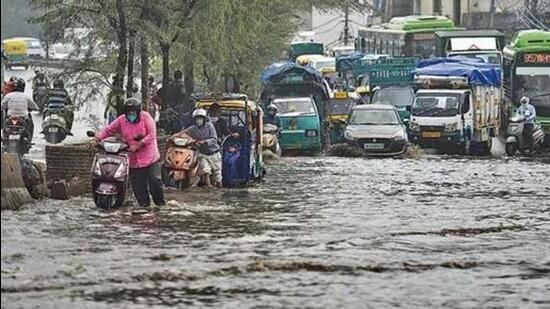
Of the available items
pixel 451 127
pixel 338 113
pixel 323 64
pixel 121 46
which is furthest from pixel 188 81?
pixel 323 64

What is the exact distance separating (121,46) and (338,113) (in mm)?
19288

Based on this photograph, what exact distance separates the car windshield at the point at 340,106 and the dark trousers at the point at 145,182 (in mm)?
22973

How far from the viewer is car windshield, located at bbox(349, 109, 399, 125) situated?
36.6m

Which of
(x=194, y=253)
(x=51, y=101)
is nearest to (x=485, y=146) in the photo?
(x=51, y=101)

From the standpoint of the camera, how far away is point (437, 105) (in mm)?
38500

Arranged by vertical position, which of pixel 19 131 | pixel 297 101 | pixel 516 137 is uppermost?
pixel 297 101

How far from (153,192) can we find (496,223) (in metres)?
4.57

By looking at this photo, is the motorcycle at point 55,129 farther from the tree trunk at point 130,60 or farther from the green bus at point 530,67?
the green bus at point 530,67

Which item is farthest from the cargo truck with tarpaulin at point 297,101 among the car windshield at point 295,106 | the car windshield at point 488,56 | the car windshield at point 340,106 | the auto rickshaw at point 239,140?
the auto rickshaw at point 239,140

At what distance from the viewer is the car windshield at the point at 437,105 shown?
126 feet

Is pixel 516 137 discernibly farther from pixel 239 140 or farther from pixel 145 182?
pixel 145 182

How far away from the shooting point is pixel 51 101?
30.9 metres

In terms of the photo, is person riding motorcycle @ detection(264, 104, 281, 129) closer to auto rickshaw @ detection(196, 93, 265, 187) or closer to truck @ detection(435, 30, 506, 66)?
auto rickshaw @ detection(196, 93, 265, 187)

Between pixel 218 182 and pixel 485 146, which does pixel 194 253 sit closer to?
pixel 218 182
